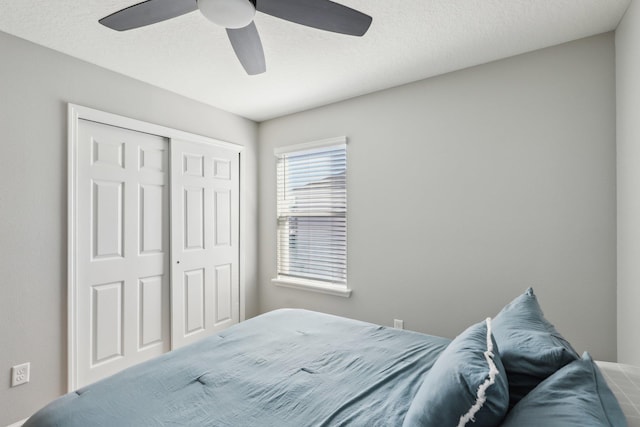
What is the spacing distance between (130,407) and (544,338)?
1.49m

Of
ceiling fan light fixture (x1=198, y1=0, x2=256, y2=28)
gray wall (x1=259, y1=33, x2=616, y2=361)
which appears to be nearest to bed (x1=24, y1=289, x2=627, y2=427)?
gray wall (x1=259, y1=33, x2=616, y2=361)

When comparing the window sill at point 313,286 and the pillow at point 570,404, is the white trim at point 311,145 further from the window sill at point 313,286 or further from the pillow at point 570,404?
the pillow at point 570,404

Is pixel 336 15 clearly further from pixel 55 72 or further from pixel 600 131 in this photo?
pixel 55 72

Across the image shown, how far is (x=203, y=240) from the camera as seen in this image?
3201mm

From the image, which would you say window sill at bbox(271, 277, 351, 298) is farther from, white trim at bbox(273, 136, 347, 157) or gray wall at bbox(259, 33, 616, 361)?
white trim at bbox(273, 136, 347, 157)

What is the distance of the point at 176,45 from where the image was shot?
212 centimetres

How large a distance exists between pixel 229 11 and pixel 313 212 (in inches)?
86.4

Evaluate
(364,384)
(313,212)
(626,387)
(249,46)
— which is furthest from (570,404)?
(313,212)

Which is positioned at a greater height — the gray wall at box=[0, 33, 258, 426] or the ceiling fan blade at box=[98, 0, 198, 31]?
the ceiling fan blade at box=[98, 0, 198, 31]

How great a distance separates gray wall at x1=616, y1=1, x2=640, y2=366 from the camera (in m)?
1.66

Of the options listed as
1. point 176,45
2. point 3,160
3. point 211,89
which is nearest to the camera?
point 3,160

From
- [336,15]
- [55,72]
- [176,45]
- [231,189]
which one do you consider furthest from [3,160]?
[336,15]

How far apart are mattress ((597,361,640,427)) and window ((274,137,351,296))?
6.59 feet

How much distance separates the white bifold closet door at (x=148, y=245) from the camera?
2377 millimetres
